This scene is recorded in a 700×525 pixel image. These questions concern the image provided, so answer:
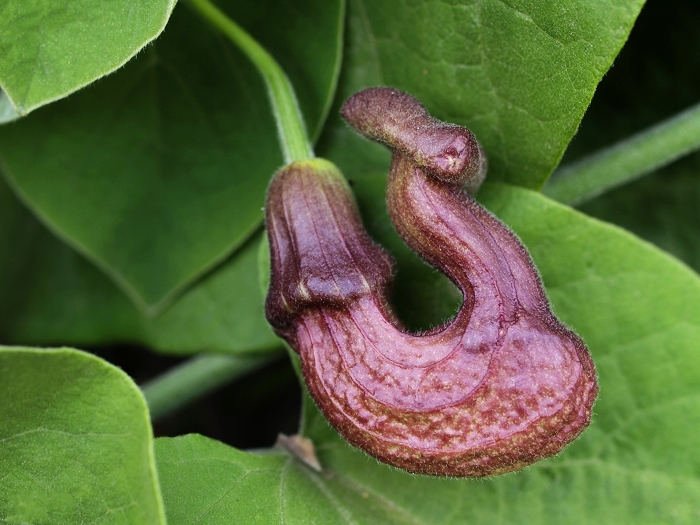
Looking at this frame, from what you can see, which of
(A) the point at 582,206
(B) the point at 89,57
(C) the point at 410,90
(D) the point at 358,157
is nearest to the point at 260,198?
(D) the point at 358,157

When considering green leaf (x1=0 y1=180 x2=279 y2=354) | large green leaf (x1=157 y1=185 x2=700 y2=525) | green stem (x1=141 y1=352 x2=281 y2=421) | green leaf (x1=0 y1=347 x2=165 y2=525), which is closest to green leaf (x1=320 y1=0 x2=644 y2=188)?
large green leaf (x1=157 y1=185 x2=700 y2=525)

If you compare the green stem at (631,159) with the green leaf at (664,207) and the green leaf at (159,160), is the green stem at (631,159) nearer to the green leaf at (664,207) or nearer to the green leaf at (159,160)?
the green leaf at (664,207)

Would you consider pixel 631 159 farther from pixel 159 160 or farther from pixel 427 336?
pixel 159 160

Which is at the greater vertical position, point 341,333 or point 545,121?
point 545,121

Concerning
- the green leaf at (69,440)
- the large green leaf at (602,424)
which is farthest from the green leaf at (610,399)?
the green leaf at (69,440)

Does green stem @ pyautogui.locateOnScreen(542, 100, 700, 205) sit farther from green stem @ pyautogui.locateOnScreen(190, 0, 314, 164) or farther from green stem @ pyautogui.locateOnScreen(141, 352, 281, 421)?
green stem @ pyautogui.locateOnScreen(141, 352, 281, 421)

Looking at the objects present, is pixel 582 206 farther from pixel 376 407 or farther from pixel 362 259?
pixel 376 407
